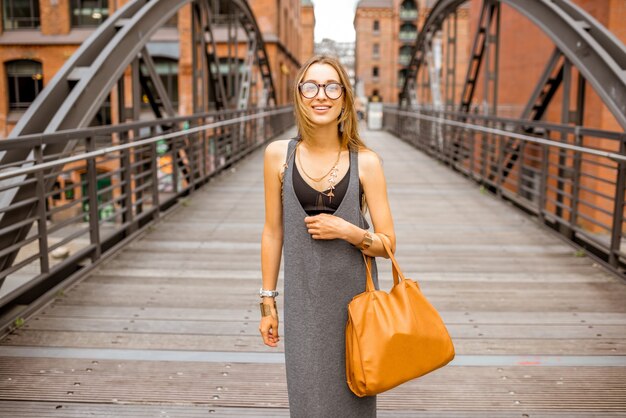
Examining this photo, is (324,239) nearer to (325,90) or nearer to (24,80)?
(325,90)

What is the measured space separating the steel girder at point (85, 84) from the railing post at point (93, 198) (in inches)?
8.4

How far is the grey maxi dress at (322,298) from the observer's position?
211cm

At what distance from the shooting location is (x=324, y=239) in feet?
6.83

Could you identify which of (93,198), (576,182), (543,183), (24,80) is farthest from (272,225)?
(24,80)

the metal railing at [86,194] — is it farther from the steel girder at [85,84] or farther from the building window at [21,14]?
the building window at [21,14]

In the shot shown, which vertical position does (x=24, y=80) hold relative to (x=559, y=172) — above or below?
above

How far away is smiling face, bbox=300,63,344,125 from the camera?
211cm

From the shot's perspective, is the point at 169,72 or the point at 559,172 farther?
the point at 169,72

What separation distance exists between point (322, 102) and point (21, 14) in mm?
32288

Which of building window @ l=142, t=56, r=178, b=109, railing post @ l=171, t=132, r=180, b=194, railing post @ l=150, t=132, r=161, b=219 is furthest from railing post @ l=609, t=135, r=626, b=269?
building window @ l=142, t=56, r=178, b=109

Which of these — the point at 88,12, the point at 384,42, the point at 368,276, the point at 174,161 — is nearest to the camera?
the point at 368,276

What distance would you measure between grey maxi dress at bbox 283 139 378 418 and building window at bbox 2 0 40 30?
3143 centimetres

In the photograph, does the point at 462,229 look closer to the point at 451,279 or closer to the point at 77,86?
the point at 451,279

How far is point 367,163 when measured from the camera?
84.0 inches
